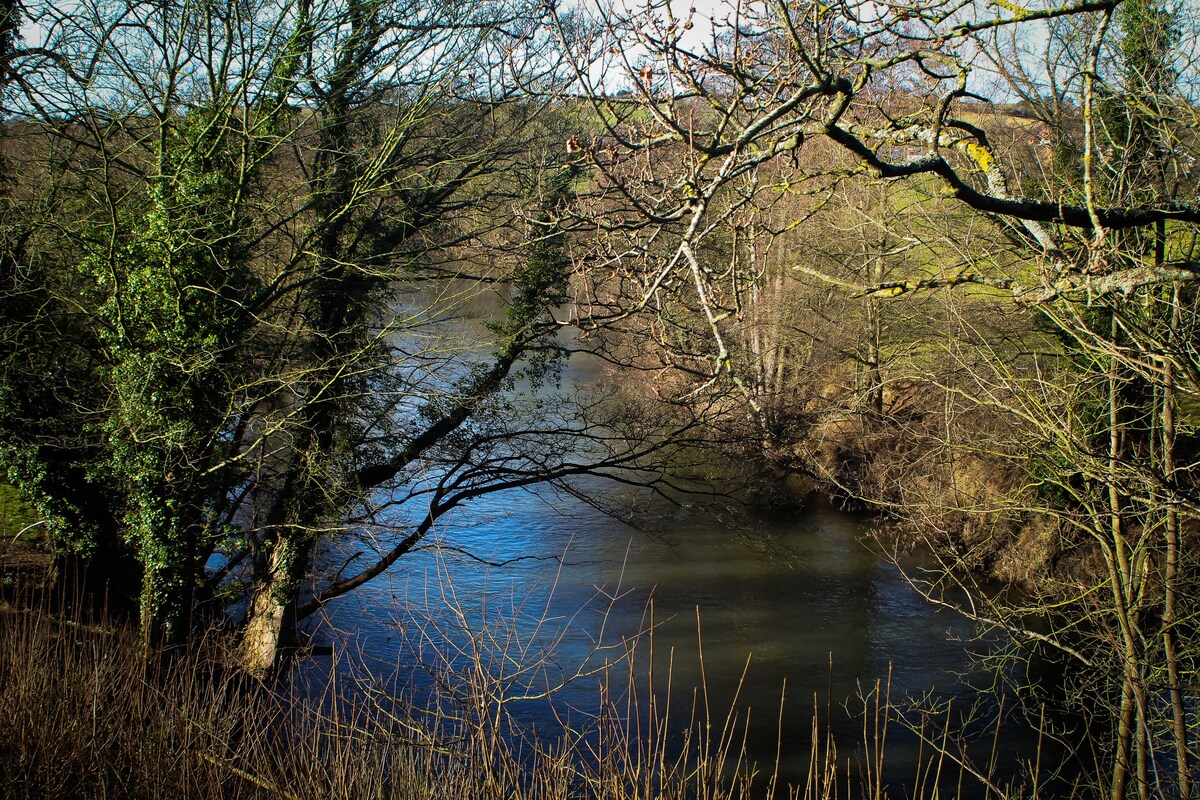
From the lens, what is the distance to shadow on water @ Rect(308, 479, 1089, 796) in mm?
12477

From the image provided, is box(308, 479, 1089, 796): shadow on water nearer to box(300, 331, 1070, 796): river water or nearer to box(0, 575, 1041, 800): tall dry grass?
box(300, 331, 1070, 796): river water

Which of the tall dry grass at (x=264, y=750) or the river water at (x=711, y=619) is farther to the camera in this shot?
the river water at (x=711, y=619)

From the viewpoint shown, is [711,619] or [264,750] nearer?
[264,750]

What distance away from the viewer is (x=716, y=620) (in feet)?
52.0

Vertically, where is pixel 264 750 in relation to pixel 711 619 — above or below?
above

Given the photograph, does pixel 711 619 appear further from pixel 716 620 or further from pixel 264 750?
pixel 264 750

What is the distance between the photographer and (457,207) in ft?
49.2

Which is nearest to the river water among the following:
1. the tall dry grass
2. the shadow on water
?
the shadow on water

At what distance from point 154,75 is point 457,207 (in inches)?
183

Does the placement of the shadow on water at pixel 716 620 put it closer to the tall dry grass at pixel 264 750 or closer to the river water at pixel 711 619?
the river water at pixel 711 619

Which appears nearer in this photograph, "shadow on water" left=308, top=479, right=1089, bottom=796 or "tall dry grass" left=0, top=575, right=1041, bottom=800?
"tall dry grass" left=0, top=575, right=1041, bottom=800

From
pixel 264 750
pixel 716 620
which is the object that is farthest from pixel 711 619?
pixel 264 750

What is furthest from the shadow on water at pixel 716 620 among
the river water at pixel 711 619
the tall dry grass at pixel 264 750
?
the tall dry grass at pixel 264 750

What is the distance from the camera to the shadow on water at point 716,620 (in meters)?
12.5
